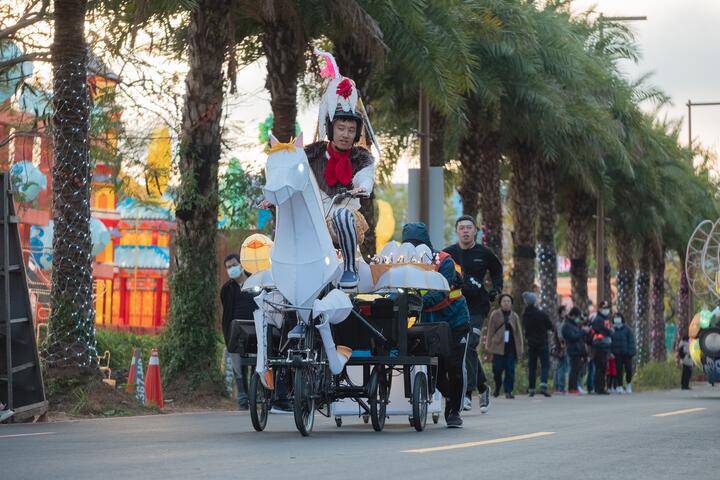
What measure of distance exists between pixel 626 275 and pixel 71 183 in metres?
36.6

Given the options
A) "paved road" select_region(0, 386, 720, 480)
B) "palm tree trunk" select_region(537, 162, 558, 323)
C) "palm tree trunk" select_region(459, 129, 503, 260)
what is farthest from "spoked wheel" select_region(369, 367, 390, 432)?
"palm tree trunk" select_region(537, 162, 558, 323)

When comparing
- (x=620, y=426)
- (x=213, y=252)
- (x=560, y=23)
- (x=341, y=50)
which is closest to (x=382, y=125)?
(x=560, y=23)

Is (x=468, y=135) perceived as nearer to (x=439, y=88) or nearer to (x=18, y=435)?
(x=439, y=88)

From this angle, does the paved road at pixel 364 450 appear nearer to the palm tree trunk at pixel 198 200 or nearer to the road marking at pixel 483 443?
the road marking at pixel 483 443

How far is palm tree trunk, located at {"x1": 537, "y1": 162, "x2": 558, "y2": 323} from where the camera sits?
1512 inches

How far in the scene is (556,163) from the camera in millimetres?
36938

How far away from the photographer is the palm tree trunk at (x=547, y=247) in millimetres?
38406

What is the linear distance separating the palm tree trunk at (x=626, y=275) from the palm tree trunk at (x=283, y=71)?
92.1 feet

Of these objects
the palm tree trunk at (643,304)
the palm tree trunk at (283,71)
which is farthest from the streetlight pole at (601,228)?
the palm tree trunk at (283,71)

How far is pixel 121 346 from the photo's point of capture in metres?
33.4

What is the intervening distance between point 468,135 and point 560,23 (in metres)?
3.29

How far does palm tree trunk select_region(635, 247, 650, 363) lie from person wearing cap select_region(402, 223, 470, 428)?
41.0 meters

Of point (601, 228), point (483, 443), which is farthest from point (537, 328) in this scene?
point (483, 443)

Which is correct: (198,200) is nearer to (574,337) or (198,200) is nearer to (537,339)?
(537,339)
